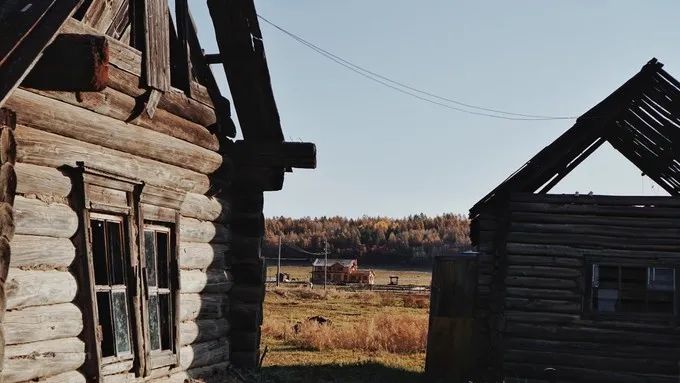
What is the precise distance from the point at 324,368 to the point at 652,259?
550 centimetres

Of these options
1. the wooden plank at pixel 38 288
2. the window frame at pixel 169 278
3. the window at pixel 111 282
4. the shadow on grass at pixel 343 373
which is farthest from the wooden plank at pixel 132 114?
the shadow on grass at pixel 343 373

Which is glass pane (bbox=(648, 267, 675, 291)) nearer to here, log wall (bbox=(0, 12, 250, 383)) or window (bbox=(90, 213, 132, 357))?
log wall (bbox=(0, 12, 250, 383))

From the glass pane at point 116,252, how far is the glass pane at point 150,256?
1.99 feet

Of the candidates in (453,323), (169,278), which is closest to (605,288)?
(453,323)

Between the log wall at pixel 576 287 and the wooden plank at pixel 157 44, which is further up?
the wooden plank at pixel 157 44

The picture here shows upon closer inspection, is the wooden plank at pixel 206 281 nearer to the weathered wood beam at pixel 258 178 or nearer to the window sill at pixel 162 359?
the window sill at pixel 162 359

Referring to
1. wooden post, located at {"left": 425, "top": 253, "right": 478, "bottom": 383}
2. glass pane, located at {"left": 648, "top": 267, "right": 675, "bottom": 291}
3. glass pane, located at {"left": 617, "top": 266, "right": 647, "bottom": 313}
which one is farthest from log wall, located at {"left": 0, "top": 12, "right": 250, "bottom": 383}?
glass pane, located at {"left": 648, "top": 267, "right": 675, "bottom": 291}

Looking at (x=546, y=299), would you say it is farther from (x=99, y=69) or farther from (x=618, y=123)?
(x=99, y=69)

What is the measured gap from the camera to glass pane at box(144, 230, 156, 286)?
8445mm

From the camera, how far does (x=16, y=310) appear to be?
6.27 metres

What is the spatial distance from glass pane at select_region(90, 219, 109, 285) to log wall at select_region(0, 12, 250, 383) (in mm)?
465

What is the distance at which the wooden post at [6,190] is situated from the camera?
5953mm

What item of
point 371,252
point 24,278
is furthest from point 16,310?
point 371,252

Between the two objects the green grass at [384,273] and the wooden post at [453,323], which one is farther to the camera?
the green grass at [384,273]
